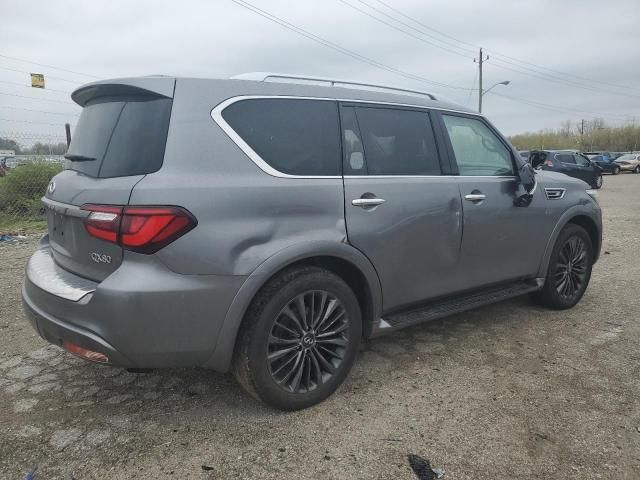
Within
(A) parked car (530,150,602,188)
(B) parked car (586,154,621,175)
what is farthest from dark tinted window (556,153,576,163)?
(B) parked car (586,154,621,175)

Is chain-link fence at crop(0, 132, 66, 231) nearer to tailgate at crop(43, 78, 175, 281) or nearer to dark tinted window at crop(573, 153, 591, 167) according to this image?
tailgate at crop(43, 78, 175, 281)

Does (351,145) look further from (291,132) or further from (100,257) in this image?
(100,257)

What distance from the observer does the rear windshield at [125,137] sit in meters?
2.47

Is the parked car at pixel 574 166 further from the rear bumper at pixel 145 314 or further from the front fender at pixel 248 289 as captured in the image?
the rear bumper at pixel 145 314

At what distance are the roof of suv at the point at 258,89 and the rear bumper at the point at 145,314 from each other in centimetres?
89

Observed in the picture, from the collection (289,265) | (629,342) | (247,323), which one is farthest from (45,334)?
(629,342)

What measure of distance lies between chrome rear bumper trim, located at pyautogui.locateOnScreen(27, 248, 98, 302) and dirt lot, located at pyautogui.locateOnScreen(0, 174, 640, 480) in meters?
0.74

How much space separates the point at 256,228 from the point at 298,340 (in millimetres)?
674

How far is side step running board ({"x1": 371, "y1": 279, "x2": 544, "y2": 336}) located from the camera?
3.23 meters

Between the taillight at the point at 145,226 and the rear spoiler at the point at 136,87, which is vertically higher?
the rear spoiler at the point at 136,87

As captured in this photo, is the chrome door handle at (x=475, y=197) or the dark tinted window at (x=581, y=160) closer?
the chrome door handle at (x=475, y=197)

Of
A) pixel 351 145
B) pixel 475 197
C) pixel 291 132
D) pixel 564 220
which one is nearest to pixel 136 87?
pixel 291 132

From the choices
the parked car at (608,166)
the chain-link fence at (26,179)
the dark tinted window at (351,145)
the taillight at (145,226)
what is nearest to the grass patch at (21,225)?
the chain-link fence at (26,179)

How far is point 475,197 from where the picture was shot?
11.9 feet
